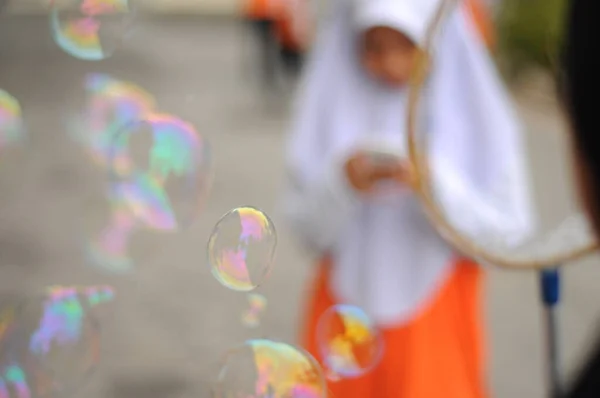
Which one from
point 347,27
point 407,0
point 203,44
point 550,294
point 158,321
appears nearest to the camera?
point 550,294

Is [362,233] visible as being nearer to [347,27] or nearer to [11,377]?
[347,27]

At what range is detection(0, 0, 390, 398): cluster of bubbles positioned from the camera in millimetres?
1595

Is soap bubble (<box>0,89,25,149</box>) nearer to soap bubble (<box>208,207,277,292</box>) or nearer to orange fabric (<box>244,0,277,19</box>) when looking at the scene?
Result: soap bubble (<box>208,207,277,292</box>)

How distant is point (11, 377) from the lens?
170 centimetres

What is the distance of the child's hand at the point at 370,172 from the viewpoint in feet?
5.97

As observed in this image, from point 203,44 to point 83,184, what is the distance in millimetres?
6722

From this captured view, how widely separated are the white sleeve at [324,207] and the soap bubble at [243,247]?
39 centimetres

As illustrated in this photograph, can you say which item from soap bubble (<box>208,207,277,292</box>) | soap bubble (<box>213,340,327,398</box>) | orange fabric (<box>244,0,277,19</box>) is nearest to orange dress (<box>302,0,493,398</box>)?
soap bubble (<box>213,340,327,398</box>)

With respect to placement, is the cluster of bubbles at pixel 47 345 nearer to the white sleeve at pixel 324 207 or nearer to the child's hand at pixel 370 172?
the white sleeve at pixel 324 207

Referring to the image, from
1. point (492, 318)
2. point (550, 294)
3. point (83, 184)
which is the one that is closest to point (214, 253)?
point (550, 294)

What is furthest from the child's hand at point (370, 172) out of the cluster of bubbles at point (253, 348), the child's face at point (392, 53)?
the cluster of bubbles at point (253, 348)

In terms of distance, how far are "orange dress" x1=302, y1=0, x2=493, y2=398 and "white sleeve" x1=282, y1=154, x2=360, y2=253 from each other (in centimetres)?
24

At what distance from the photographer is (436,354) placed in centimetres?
195

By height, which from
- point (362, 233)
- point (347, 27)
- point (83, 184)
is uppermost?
point (347, 27)
